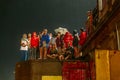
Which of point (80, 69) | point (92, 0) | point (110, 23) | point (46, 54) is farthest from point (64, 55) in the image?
point (92, 0)

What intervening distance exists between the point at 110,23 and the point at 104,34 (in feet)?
3.62

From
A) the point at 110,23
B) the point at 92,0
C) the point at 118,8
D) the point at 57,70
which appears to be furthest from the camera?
the point at 92,0

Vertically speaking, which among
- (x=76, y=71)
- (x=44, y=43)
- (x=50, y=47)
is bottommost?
(x=76, y=71)

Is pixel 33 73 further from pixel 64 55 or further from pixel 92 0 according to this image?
pixel 92 0

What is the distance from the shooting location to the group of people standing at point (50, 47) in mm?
16875

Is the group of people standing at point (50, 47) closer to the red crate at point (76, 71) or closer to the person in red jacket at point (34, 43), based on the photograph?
the person in red jacket at point (34, 43)

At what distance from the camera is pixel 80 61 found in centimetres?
1536

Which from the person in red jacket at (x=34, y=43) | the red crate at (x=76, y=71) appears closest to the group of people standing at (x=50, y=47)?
the person in red jacket at (x=34, y=43)

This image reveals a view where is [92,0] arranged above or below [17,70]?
above

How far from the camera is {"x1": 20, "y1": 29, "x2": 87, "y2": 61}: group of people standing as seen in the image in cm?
1688

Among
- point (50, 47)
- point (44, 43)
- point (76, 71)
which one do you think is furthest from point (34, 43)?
point (76, 71)

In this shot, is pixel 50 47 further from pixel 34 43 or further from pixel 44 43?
pixel 34 43

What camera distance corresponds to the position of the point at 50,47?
663 inches

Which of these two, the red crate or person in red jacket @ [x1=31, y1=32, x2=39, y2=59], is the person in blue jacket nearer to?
person in red jacket @ [x1=31, y1=32, x2=39, y2=59]
